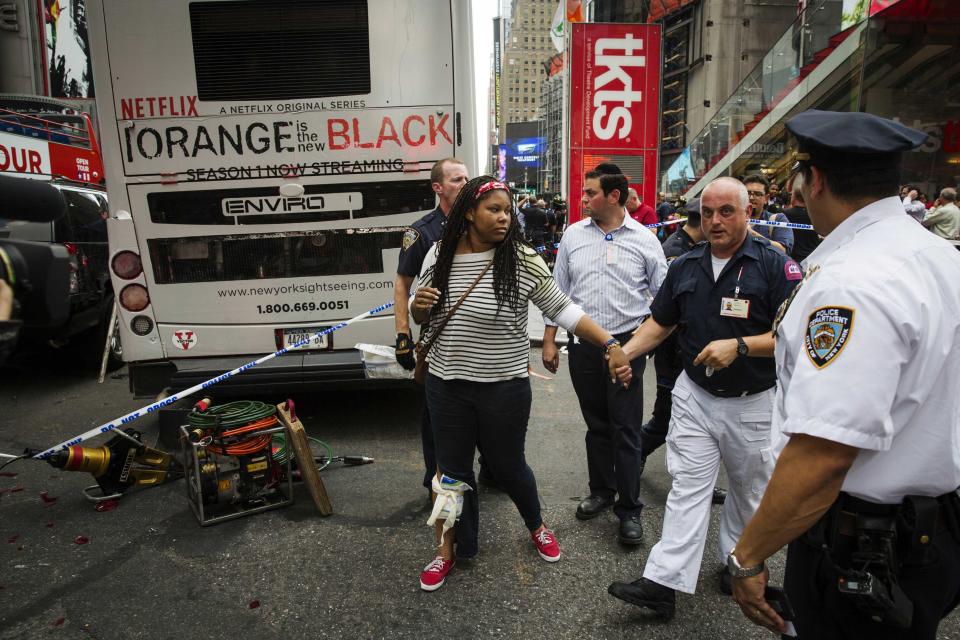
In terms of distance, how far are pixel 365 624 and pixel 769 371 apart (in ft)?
7.07

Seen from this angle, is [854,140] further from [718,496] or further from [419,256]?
[718,496]

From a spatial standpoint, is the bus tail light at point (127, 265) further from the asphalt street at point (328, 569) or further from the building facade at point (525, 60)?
the building facade at point (525, 60)

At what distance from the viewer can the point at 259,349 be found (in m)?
5.28

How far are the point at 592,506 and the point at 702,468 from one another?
1123mm

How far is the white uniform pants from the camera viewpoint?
9.39 ft

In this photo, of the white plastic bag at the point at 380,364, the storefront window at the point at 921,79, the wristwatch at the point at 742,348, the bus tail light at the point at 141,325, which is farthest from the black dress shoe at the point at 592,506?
the storefront window at the point at 921,79

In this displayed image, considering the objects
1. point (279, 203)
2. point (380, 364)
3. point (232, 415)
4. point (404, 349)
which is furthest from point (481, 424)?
point (279, 203)

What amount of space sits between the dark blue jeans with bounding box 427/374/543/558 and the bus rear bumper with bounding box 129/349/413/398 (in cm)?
214

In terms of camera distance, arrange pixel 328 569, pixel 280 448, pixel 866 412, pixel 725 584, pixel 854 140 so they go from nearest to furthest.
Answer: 1. pixel 866 412
2. pixel 854 140
3. pixel 725 584
4. pixel 328 569
5. pixel 280 448

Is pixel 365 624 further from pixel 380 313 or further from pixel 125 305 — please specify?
pixel 125 305

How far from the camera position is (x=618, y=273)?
3965mm

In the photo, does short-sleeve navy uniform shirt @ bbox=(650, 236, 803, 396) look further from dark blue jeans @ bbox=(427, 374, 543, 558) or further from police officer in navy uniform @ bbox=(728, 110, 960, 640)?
police officer in navy uniform @ bbox=(728, 110, 960, 640)

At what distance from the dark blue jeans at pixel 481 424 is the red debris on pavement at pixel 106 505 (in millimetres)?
2387

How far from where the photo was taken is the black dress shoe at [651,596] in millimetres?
2865
